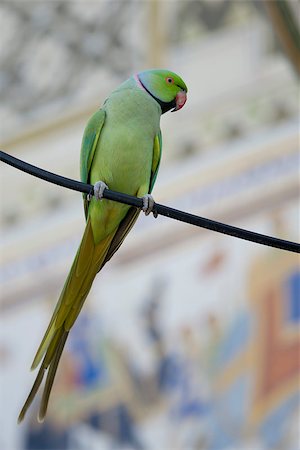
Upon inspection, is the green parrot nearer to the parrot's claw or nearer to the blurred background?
the parrot's claw

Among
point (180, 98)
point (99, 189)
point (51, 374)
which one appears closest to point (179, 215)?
point (99, 189)

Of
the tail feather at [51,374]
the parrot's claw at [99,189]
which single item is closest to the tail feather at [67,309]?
the tail feather at [51,374]

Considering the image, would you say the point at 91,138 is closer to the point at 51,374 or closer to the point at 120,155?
the point at 120,155

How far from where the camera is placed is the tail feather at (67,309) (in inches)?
101

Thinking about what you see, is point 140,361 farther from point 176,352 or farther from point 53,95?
point 53,95

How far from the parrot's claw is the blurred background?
103 inches

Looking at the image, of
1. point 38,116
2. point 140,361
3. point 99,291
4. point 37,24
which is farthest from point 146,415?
point 37,24

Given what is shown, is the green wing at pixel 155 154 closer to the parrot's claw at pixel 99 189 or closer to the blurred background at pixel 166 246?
the parrot's claw at pixel 99 189

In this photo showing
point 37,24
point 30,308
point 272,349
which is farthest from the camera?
point 37,24

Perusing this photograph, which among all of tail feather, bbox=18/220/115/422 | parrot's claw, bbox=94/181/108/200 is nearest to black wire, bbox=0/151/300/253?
parrot's claw, bbox=94/181/108/200

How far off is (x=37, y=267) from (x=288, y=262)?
133 cm

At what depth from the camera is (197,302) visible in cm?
572

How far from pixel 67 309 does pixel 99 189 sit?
26 centimetres

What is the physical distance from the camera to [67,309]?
104 inches
